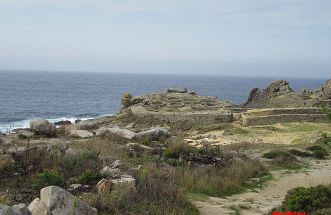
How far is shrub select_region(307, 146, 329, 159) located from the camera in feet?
77.2

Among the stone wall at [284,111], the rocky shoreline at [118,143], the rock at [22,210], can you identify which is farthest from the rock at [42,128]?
the stone wall at [284,111]

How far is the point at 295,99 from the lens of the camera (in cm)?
5500

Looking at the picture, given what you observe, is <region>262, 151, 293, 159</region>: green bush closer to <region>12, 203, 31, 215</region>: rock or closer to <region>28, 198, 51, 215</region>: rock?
<region>28, 198, 51, 215</region>: rock

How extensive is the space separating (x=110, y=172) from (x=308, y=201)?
5.02 metres

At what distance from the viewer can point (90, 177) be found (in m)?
11.9

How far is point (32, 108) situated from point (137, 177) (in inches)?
2924

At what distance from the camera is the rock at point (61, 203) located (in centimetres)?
841

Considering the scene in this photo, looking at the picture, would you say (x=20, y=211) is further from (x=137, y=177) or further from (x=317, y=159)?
(x=317, y=159)

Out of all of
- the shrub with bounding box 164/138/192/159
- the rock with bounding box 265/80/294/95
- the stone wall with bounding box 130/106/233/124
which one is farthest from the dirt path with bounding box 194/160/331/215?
the rock with bounding box 265/80/294/95

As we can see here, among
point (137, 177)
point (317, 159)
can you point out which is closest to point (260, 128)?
point (317, 159)

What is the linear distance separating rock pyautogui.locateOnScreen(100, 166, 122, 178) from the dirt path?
2.13 metres

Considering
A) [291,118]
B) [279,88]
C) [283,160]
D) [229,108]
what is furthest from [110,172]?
[279,88]

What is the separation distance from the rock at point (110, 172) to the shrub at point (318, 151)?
13748mm

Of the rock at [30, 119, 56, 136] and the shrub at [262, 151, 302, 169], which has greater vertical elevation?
the rock at [30, 119, 56, 136]
